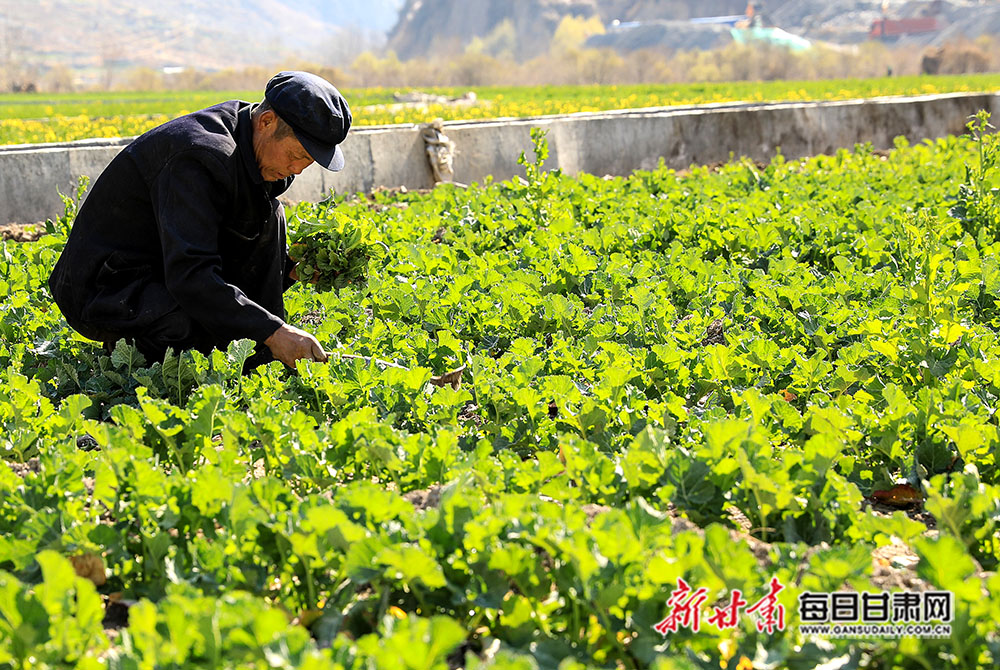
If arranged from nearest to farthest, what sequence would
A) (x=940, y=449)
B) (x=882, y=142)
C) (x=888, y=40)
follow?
1. (x=940, y=449)
2. (x=882, y=142)
3. (x=888, y=40)

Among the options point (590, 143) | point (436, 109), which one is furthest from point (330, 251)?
point (436, 109)

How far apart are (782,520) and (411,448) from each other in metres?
1.08

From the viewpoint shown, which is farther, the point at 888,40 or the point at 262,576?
the point at 888,40

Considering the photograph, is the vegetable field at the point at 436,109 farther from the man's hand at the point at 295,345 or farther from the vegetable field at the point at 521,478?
the man's hand at the point at 295,345

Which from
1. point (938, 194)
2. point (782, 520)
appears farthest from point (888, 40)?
point (782, 520)

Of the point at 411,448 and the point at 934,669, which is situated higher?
the point at 411,448

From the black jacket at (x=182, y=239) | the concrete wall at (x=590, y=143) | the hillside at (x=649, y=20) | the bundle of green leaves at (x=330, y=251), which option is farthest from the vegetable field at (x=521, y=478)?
the hillside at (x=649, y=20)

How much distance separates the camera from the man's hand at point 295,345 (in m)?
3.93

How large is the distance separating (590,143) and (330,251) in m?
8.92

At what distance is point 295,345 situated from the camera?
12.9ft

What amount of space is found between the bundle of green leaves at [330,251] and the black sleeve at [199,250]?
3.07 feet

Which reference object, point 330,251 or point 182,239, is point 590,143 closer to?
point 330,251

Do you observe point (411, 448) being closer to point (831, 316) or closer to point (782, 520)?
point (782, 520)

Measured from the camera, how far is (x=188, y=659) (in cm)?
216
